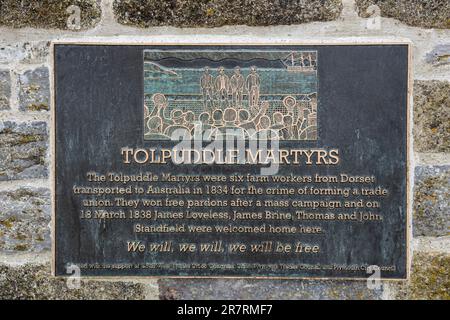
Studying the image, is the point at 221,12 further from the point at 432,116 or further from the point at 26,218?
the point at 26,218

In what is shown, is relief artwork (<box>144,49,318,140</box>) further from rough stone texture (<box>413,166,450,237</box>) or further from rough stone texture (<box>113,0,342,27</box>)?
rough stone texture (<box>413,166,450,237</box>)

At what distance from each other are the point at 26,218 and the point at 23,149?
36 centimetres

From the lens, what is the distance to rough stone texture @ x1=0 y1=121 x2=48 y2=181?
2.65 m

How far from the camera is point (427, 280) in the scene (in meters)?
2.65

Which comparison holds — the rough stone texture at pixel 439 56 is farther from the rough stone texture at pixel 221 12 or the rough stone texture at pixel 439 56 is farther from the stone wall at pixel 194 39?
the rough stone texture at pixel 221 12

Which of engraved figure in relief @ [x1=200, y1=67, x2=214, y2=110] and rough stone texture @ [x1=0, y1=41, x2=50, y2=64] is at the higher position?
rough stone texture @ [x1=0, y1=41, x2=50, y2=64]

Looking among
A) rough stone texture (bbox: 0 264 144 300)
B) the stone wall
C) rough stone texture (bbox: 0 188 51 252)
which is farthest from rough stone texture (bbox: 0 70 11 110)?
rough stone texture (bbox: 0 264 144 300)

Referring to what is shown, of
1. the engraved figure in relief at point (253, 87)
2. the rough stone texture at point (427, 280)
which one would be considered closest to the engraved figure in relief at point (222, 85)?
the engraved figure in relief at point (253, 87)

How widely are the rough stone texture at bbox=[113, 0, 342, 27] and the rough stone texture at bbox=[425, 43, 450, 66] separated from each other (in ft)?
1.69

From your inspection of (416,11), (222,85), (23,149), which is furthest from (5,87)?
(416,11)

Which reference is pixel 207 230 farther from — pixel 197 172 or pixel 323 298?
pixel 323 298

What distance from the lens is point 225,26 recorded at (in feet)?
8.61

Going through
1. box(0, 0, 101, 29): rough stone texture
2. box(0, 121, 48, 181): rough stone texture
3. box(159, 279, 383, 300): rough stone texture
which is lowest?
box(159, 279, 383, 300): rough stone texture

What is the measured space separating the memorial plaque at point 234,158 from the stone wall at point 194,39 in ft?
0.29
